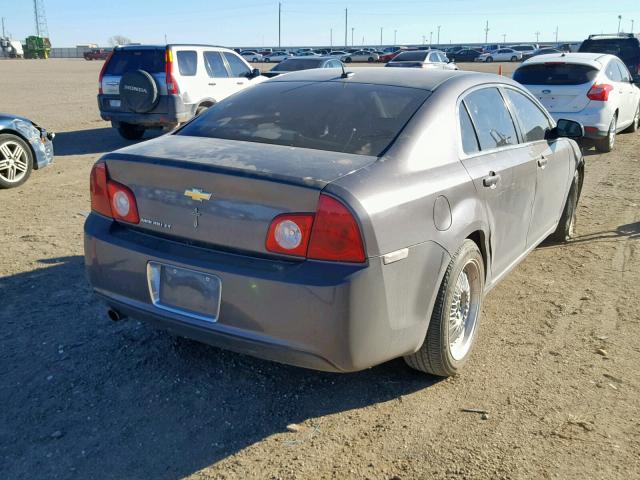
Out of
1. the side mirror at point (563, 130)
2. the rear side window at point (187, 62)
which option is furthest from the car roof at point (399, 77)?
the rear side window at point (187, 62)

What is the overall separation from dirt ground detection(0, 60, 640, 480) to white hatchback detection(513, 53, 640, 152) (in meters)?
6.48

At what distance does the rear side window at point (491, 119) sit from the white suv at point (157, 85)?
319 inches

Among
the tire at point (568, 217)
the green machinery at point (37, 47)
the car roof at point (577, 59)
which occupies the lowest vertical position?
the tire at point (568, 217)

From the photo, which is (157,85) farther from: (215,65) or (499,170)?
(499,170)

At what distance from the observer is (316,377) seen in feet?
12.0

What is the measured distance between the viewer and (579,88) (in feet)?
35.4

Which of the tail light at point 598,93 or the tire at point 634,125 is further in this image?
the tire at point 634,125

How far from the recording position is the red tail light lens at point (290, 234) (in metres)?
2.83

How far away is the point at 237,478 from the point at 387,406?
0.95 meters

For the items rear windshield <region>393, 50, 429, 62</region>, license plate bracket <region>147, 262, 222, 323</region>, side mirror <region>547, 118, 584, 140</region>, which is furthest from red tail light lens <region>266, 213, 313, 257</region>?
rear windshield <region>393, 50, 429, 62</region>

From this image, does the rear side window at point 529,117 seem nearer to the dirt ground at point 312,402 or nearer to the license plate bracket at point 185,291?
the dirt ground at point 312,402

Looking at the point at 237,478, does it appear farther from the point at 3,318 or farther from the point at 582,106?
the point at 582,106

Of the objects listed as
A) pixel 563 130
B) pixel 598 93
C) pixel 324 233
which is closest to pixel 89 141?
pixel 598 93

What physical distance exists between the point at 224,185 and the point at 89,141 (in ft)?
35.1
